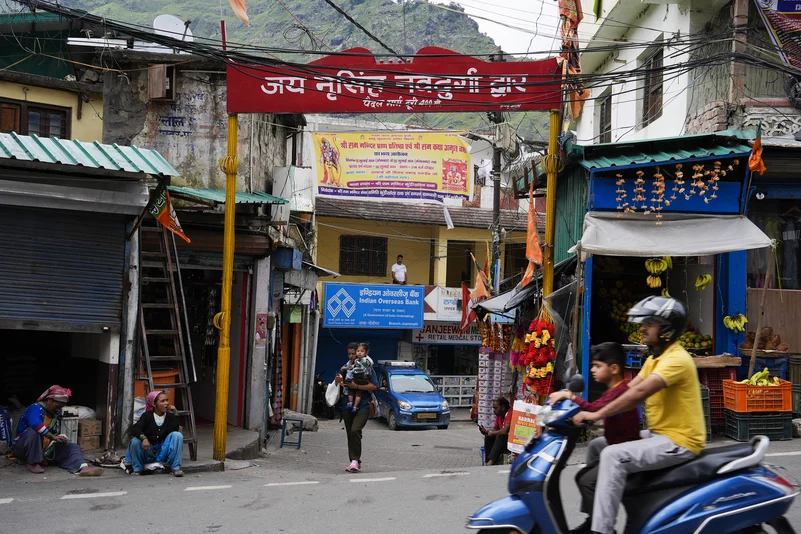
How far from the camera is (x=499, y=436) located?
41.8 feet

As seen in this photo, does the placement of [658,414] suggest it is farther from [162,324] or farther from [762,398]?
[162,324]

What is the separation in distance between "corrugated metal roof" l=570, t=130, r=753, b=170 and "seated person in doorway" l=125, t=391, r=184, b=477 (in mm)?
6952

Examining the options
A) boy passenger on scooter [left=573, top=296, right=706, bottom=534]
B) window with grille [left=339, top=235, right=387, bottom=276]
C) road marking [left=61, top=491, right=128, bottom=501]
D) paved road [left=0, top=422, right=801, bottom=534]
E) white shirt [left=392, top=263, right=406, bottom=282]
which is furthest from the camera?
window with grille [left=339, top=235, right=387, bottom=276]

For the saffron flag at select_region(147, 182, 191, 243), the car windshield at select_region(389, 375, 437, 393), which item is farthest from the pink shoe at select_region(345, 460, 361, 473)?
the car windshield at select_region(389, 375, 437, 393)

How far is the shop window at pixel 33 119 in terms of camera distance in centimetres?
1527

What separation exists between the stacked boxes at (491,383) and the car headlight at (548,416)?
36.1 feet

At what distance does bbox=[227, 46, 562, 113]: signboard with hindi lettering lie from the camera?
38.4ft

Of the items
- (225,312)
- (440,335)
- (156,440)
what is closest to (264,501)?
(156,440)

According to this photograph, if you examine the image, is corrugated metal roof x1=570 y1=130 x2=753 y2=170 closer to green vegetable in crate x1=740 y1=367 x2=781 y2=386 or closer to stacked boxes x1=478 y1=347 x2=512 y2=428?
green vegetable in crate x1=740 y1=367 x2=781 y2=386

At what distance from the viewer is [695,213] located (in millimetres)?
12508

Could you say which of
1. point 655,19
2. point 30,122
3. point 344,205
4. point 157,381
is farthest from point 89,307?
point 344,205

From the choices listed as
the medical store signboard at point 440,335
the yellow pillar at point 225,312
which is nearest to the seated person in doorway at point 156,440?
the yellow pillar at point 225,312

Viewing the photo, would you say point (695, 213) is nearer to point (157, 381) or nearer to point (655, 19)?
point (655, 19)

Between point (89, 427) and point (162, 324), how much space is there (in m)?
3.69
